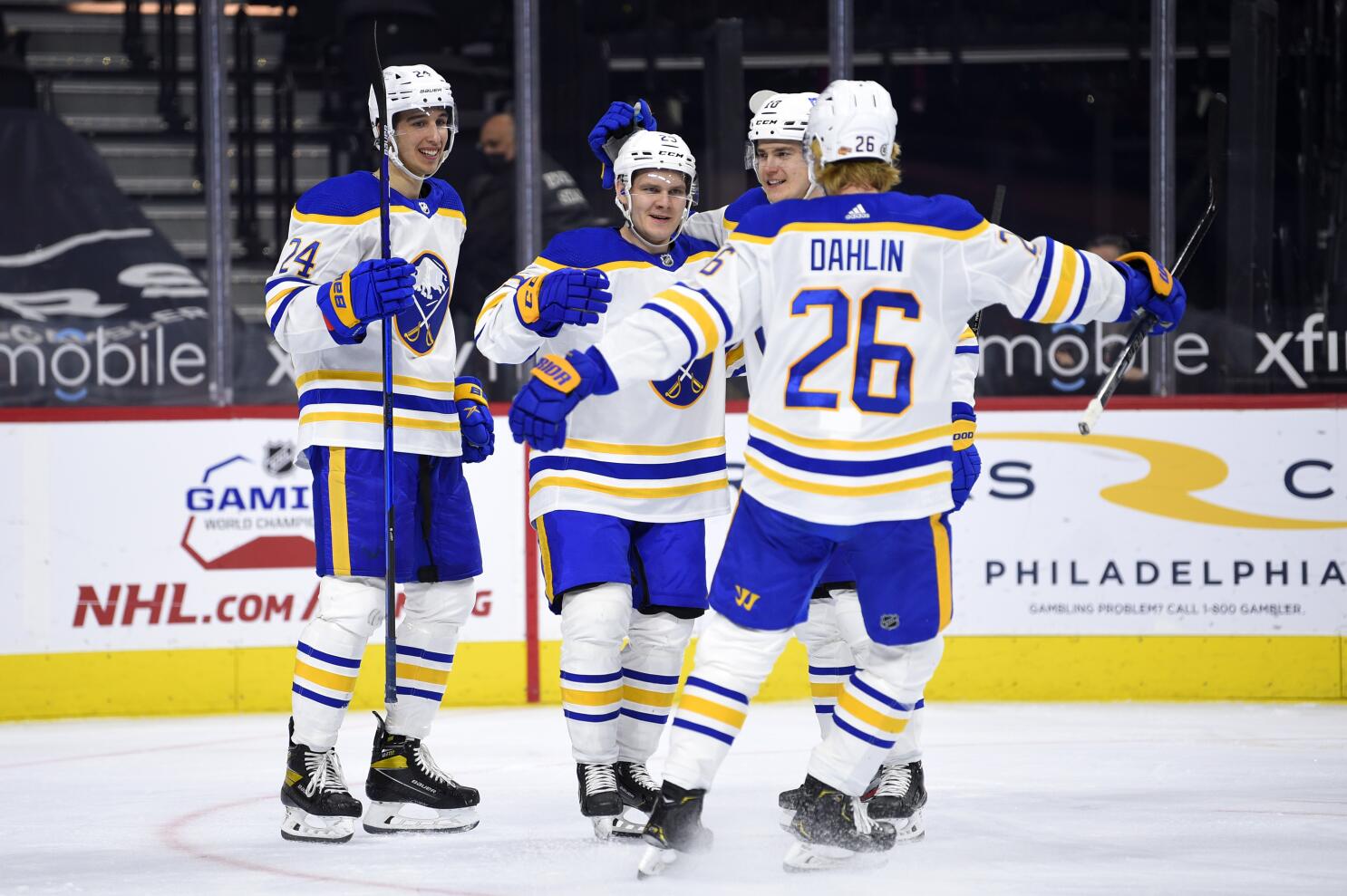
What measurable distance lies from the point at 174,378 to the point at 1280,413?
362cm

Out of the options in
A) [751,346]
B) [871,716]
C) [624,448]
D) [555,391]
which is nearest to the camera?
[555,391]

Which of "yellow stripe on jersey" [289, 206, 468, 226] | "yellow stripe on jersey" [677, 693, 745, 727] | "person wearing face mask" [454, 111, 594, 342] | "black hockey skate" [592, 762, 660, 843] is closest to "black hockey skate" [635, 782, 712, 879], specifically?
"yellow stripe on jersey" [677, 693, 745, 727]

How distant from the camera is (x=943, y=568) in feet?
10.6

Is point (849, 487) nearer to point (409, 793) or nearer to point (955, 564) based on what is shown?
point (409, 793)


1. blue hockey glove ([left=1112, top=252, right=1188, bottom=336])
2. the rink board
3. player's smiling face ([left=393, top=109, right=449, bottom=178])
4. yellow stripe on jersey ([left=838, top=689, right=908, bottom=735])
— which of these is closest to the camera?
yellow stripe on jersey ([left=838, top=689, right=908, bottom=735])

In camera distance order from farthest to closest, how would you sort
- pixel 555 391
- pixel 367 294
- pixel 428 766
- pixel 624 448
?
pixel 428 766
pixel 624 448
pixel 367 294
pixel 555 391

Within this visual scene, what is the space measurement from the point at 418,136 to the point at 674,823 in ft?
5.08

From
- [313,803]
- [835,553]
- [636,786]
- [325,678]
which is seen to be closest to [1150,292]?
[835,553]

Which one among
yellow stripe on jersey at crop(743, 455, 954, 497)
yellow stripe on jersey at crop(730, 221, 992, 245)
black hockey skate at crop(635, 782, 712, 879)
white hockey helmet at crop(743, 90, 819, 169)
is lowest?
black hockey skate at crop(635, 782, 712, 879)

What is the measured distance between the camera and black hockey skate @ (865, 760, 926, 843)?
137 inches

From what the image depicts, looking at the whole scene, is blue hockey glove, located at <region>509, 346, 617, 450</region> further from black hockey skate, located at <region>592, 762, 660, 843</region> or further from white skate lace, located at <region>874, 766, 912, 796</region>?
white skate lace, located at <region>874, 766, 912, 796</region>

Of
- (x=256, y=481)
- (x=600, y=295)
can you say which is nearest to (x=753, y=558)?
(x=600, y=295)

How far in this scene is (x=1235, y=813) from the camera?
3.70 m

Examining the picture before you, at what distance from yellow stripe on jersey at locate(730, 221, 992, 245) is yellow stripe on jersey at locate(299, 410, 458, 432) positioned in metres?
0.91
